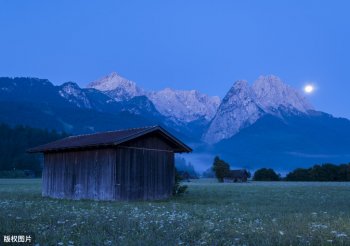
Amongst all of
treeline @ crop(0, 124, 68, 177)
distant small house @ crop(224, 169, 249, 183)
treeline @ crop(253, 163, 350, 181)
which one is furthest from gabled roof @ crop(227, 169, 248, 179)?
treeline @ crop(0, 124, 68, 177)

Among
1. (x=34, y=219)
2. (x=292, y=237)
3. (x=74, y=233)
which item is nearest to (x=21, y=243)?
(x=74, y=233)

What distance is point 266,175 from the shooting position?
454 feet

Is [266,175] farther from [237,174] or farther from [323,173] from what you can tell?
[323,173]

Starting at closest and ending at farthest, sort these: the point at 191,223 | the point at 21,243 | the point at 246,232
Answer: the point at 21,243, the point at 246,232, the point at 191,223

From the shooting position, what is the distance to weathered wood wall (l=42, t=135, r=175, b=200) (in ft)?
102

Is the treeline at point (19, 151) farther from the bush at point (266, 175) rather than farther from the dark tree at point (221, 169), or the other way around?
the bush at point (266, 175)

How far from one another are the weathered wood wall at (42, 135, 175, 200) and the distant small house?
306 ft

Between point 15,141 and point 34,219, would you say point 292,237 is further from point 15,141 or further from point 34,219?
point 15,141

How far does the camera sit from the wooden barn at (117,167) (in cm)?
3092

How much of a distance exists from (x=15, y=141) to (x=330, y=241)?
18608 cm

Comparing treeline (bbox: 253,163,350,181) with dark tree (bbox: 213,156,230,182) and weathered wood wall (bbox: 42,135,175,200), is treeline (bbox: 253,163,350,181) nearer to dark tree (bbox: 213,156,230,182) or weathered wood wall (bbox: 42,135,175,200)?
dark tree (bbox: 213,156,230,182)

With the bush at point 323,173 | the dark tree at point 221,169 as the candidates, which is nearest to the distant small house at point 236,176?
the dark tree at point 221,169

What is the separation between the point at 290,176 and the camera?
428 ft

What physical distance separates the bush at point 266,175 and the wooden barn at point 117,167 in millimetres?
104951
